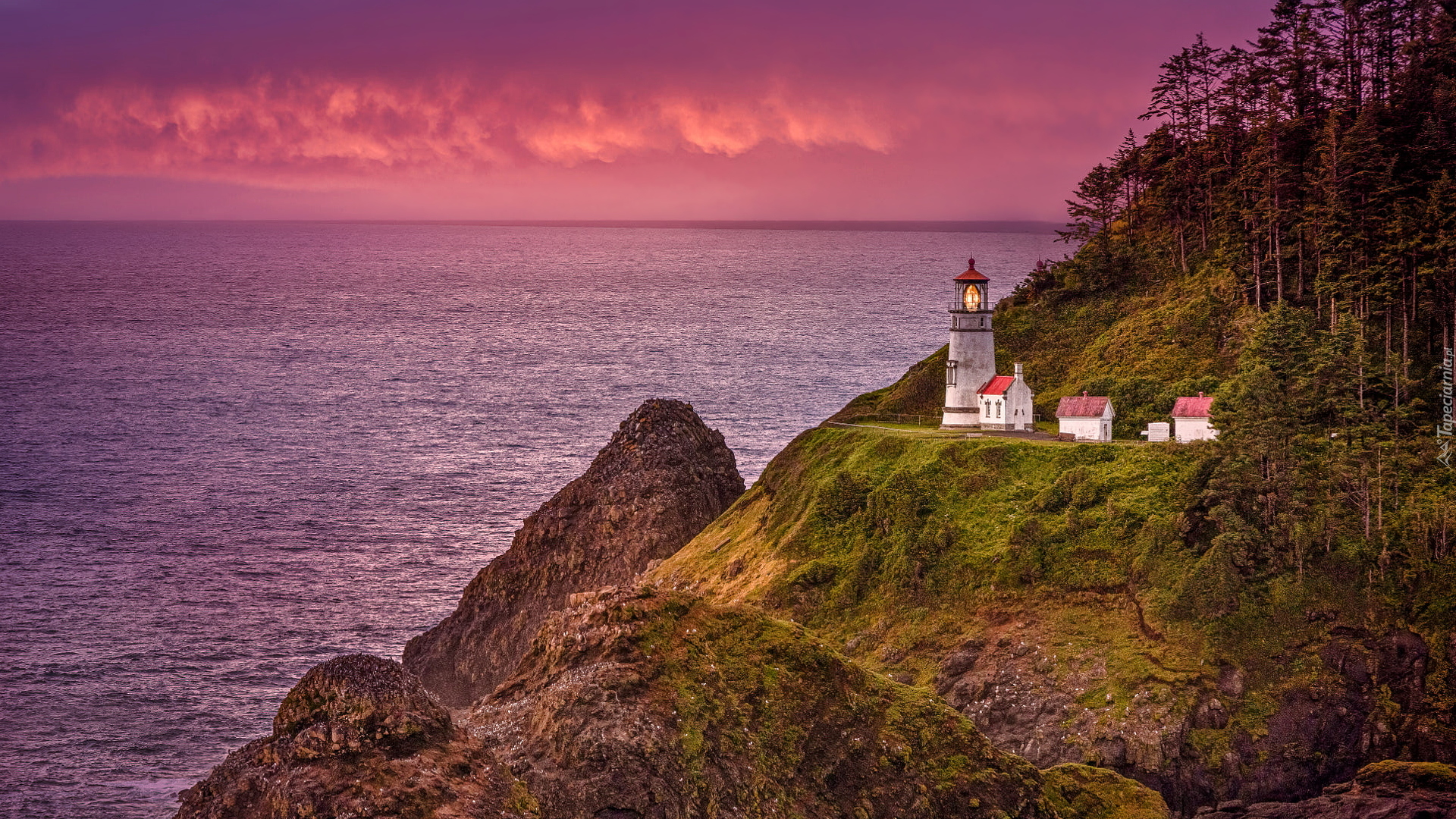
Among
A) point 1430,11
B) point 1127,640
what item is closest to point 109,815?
point 1127,640

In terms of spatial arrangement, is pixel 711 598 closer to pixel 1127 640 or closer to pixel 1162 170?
pixel 1127 640

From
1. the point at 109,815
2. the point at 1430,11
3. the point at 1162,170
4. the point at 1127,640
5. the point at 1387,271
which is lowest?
the point at 109,815

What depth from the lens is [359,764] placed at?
4816 centimetres

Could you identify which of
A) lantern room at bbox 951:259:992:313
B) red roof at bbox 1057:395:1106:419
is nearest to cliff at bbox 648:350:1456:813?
red roof at bbox 1057:395:1106:419

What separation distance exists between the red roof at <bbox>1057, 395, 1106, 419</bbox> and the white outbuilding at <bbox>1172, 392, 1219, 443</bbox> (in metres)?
4.40

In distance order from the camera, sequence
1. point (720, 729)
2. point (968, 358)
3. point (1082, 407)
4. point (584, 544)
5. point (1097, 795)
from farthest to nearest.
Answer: point (584, 544) → point (968, 358) → point (1082, 407) → point (1097, 795) → point (720, 729)

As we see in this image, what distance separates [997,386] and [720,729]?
46.8m

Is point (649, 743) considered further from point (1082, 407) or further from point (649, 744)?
point (1082, 407)

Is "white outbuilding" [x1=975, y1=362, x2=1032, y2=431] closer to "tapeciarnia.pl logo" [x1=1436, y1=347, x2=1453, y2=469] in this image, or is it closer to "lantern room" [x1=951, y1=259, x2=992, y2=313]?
"lantern room" [x1=951, y1=259, x2=992, y2=313]

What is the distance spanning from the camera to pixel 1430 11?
111m

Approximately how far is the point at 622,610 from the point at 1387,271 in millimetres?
55837

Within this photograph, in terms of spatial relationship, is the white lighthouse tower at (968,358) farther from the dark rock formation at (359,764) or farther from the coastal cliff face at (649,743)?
the dark rock formation at (359,764)

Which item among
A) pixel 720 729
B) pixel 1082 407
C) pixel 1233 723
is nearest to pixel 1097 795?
pixel 1233 723

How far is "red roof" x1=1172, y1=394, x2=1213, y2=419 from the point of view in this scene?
8938cm
